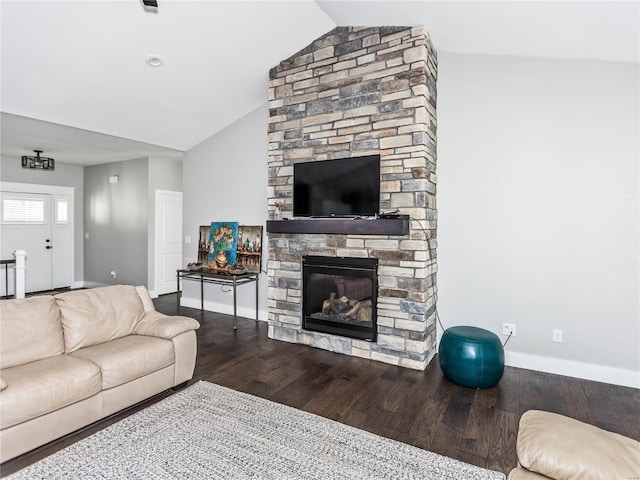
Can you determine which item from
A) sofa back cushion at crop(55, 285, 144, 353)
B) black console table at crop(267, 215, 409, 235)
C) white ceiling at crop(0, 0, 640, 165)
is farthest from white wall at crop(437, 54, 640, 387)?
sofa back cushion at crop(55, 285, 144, 353)

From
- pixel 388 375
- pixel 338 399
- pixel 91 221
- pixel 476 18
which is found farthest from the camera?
pixel 91 221

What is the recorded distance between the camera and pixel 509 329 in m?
3.58

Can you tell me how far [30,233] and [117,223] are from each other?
5.06ft

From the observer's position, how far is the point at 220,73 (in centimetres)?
433

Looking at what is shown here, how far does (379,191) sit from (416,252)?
0.69 meters

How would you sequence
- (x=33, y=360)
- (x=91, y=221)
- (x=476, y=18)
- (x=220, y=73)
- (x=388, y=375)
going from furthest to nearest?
1. (x=91, y=221)
2. (x=220, y=73)
3. (x=388, y=375)
4. (x=476, y=18)
5. (x=33, y=360)

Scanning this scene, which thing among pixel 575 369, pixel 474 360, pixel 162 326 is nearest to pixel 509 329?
pixel 575 369

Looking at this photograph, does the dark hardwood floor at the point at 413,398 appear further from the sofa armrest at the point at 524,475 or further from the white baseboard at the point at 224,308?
the white baseboard at the point at 224,308

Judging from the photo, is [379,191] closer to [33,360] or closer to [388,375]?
[388,375]

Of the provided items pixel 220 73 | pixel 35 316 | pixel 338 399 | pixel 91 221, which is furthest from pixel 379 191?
pixel 91 221

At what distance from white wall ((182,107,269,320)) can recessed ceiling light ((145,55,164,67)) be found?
60.0 inches

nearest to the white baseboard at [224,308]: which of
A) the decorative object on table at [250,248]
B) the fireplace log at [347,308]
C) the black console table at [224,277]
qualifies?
the black console table at [224,277]

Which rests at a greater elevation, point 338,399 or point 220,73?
point 220,73

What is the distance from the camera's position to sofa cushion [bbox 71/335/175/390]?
2449 mm
